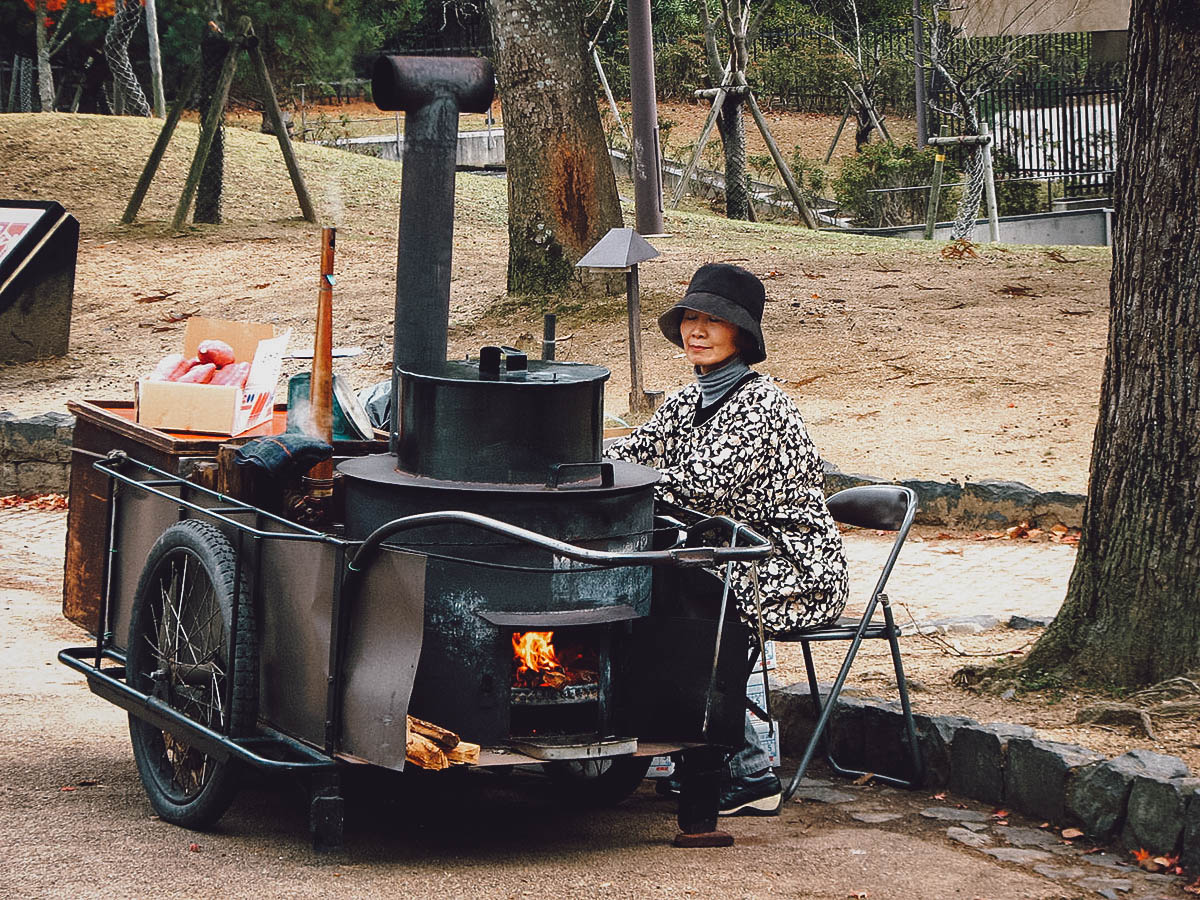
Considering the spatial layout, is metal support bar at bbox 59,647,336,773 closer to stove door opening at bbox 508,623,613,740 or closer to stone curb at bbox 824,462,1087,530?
stove door opening at bbox 508,623,613,740

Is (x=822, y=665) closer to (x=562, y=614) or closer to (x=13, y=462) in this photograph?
(x=562, y=614)

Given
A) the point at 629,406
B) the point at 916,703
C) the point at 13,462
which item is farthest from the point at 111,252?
the point at 916,703

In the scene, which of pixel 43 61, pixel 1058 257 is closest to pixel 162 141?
pixel 1058 257

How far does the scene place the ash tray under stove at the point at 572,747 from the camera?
414 centimetres

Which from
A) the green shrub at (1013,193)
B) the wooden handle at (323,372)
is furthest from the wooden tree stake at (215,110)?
the green shrub at (1013,193)

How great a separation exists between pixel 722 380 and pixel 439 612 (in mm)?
1327

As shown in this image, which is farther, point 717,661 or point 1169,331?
point 1169,331

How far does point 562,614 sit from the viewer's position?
4234 millimetres

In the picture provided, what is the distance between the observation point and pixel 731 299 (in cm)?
500

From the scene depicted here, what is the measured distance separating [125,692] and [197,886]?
0.90 m

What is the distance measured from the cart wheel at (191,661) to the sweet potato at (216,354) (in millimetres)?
855

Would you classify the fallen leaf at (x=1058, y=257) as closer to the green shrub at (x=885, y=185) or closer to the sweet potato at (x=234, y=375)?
the sweet potato at (x=234, y=375)

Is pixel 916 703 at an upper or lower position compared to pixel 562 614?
lower

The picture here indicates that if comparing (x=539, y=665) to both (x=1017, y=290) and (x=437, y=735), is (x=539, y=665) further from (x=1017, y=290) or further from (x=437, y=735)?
(x=1017, y=290)
